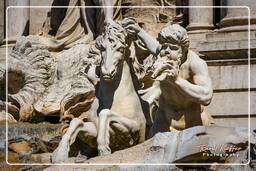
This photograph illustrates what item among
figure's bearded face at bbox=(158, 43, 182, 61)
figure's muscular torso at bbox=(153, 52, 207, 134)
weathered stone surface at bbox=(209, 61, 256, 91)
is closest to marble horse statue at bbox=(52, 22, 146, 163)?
figure's muscular torso at bbox=(153, 52, 207, 134)

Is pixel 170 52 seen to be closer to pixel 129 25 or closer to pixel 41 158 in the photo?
pixel 129 25

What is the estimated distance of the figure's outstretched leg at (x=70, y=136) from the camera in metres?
13.2

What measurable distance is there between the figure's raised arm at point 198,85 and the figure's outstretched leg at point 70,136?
52.6 inches

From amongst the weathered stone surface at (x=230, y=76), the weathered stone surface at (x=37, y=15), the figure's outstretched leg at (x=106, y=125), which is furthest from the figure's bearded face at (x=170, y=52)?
the weathered stone surface at (x=37, y=15)

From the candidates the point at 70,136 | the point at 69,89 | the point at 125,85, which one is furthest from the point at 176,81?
the point at 69,89

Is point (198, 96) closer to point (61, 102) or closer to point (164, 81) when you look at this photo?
point (164, 81)

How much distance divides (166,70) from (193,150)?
5.38 feet

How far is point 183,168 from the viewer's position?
1198 cm

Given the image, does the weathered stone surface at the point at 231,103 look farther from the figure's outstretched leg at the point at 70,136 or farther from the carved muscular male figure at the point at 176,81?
the figure's outstretched leg at the point at 70,136

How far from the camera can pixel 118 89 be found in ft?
46.5

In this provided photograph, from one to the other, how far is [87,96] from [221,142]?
7020mm

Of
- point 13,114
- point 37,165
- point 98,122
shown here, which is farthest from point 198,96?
point 13,114

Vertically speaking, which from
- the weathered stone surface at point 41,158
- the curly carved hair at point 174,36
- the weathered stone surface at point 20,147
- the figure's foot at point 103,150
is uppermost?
the curly carved hair at point 174,36

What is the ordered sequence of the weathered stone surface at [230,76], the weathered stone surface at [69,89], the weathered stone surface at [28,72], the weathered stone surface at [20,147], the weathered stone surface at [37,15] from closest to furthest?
the weathered stone surface at [20,147] → the weathered stone surface at [230,76] → the weathered stone surface at [69,89] → the weathered stone surface at [28,72] → the weathered stone surface at [37,15]
